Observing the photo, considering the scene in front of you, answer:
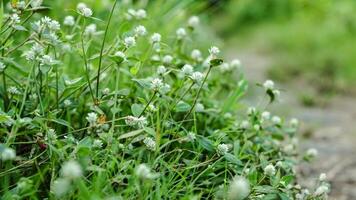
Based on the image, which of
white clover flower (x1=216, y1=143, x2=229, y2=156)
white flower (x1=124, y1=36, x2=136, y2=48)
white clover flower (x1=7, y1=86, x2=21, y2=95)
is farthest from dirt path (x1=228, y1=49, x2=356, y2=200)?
white clover flower (x1=7, y1=86, x2=21, y2=95)

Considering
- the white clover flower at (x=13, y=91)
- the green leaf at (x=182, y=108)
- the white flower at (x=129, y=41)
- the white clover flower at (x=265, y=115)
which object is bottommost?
the white clover flower at (x=13, y=91)

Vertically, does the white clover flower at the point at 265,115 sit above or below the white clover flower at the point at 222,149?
above

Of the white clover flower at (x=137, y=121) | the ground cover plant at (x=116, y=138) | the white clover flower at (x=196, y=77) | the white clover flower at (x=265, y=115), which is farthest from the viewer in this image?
the white clover flower at (x=265, y=115)

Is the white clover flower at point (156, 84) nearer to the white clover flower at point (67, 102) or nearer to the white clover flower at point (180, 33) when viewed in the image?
the white clover flower at point (67, 102)

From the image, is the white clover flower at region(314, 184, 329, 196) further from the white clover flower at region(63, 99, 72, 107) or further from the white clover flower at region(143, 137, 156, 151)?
the white clover flower at region(63, 99, 72, 107)

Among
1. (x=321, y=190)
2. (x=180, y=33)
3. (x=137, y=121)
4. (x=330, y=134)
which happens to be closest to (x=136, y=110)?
(x=137, y=121)

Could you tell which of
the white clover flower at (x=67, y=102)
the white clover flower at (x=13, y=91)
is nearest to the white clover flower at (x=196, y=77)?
the white clover flower at (x=67, y=102)

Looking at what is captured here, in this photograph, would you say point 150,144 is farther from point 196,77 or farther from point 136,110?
point 196,77

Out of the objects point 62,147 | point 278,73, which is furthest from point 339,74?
point 62,147

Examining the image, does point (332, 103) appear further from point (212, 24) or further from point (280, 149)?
point (212, 24)
